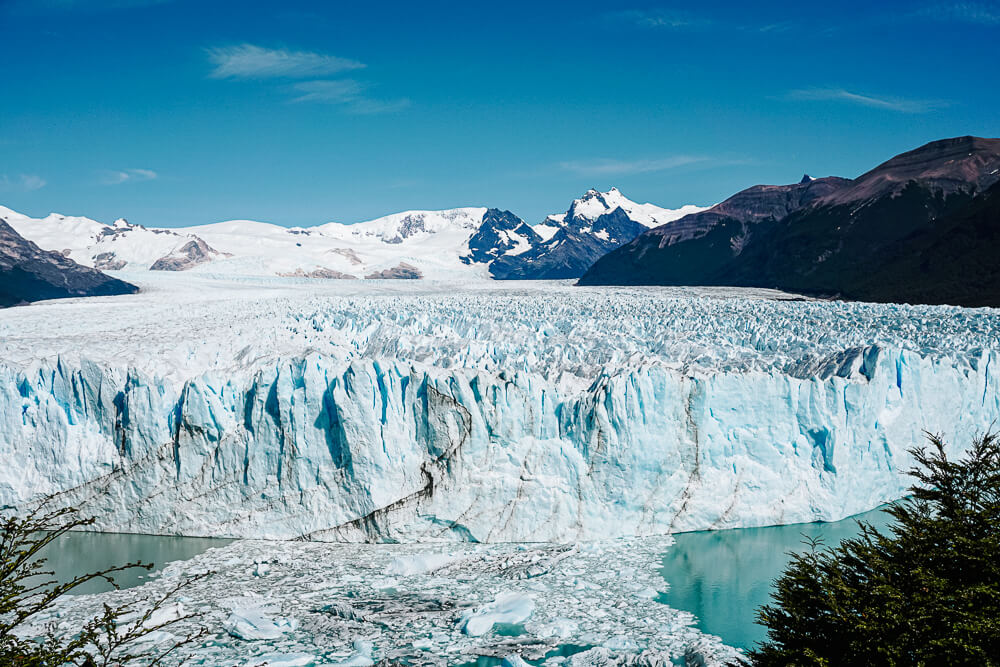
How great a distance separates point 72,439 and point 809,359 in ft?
41.2

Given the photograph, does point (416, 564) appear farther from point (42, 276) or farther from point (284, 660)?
point (42, 276)

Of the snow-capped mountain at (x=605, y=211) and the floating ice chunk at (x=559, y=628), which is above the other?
the snow-capped mountain at (x=605, y=211)

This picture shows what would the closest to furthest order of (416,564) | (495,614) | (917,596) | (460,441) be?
(917,596)
(495,614)
(416,564)
(460,441)

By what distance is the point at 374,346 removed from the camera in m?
14.7

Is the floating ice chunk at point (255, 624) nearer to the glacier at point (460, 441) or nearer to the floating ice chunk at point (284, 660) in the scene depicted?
the floating ice chunk at point (284, 660)

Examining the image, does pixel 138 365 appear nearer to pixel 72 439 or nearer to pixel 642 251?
pixel 72 439

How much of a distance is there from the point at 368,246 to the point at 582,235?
90.0ft

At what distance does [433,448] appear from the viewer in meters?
11.7

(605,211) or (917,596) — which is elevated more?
(605,211)

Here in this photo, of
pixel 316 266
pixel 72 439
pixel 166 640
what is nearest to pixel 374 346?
pixel 72 439

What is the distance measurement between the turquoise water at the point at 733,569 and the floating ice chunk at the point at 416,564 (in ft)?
9.97

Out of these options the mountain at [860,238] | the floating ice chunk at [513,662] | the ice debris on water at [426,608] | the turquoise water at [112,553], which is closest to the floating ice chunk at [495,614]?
the ice debris on water at [426,608]

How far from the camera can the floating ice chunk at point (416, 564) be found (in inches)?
391

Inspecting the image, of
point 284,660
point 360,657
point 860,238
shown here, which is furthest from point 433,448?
Answer: point 860,238
